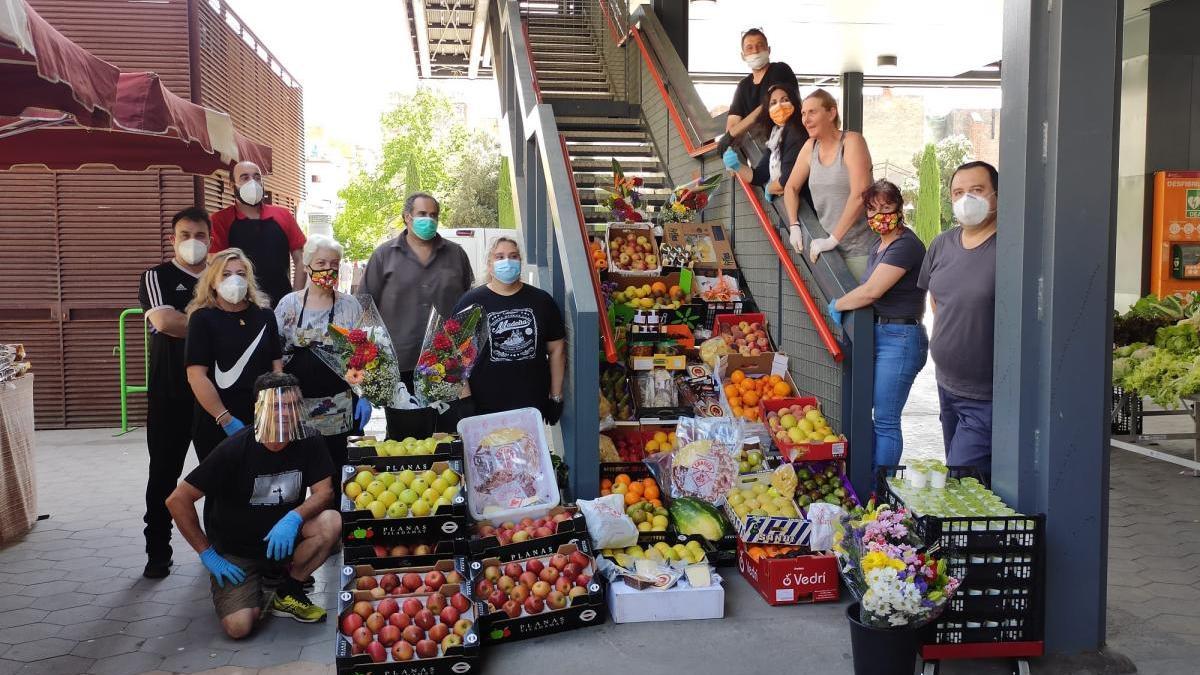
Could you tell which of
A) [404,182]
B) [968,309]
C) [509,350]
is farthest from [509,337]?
[404,182]

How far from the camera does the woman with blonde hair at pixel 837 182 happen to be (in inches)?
234

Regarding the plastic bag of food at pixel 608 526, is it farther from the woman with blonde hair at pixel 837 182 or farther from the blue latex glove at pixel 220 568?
the woman with blonde hair at pixel 837 182

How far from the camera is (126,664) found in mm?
4020

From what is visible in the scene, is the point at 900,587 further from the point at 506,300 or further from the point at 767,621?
the point at 506,300

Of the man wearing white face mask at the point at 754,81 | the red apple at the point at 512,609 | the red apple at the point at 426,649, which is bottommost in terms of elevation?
the red apple at the point at 426,649

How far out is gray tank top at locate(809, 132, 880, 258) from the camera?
607 cm

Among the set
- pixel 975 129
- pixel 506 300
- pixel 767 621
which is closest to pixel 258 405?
pixel 506 300

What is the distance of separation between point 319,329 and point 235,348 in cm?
46

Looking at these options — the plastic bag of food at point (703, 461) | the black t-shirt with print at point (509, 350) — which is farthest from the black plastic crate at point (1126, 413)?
the black t-shirt with print at point (509, 350)

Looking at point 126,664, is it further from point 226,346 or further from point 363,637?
point 226,346

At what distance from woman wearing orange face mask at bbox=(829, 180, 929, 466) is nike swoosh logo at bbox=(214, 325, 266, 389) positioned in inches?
126

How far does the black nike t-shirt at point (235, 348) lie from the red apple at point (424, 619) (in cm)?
169

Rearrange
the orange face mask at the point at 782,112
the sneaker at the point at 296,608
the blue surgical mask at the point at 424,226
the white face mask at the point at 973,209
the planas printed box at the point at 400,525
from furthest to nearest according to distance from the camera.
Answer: the orange face mask at the point at 782,112 < the blue surgical mask at the point at 424,226 < the sneaker at the point at 296,608 < the planas printed box at the point at 400,525 < the white face mask at the point at 973,209

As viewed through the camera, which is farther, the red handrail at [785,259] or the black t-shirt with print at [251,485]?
the red handrail at [785,259]
